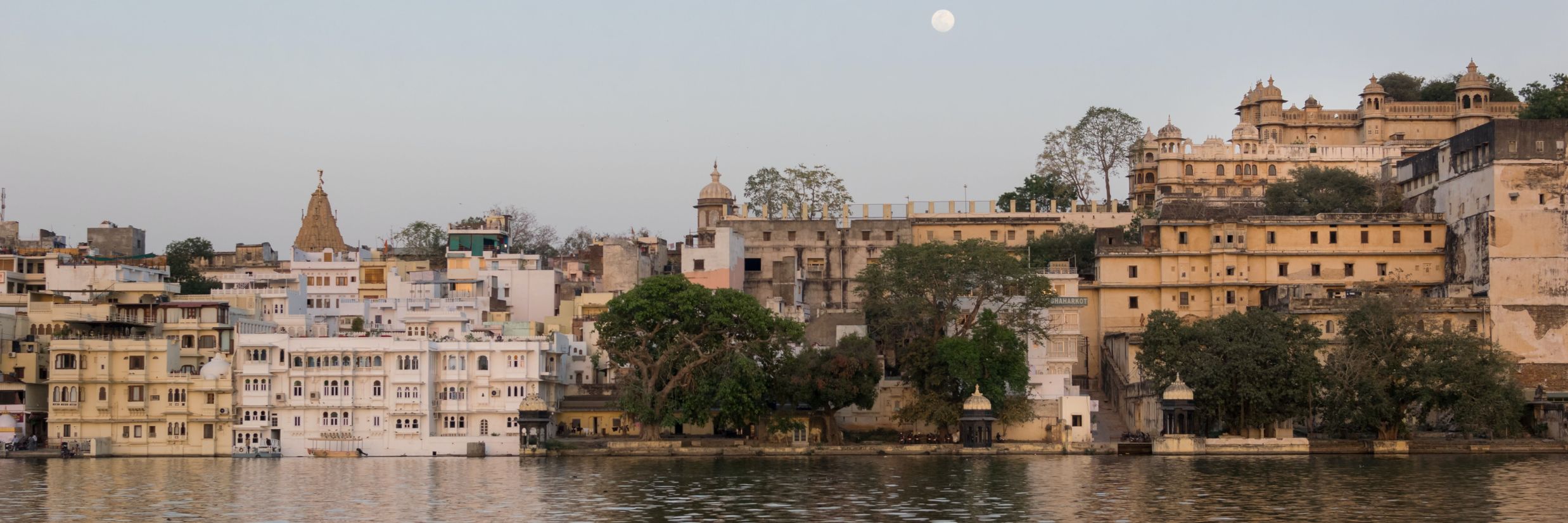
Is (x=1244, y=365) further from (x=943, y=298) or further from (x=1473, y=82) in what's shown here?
(x=1473, y=82)

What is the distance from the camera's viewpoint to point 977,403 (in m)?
67.4

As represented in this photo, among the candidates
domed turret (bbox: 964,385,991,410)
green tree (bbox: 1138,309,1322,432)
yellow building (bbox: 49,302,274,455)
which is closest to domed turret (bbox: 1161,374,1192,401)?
green tree (bbox: 1138,309,1322,432)

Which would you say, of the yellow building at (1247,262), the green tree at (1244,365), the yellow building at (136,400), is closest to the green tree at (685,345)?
the green tree at (1244,365)

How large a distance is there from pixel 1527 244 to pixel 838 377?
2954 cm

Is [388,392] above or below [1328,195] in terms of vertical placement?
below

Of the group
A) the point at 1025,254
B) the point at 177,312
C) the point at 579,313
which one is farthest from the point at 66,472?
the point at 1025,254

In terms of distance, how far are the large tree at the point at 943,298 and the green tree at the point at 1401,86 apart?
47.5m

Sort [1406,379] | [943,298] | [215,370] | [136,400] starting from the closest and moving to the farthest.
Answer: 1. [1406,379]
2. [215,370]
3. [136,400]
4. [943,298]

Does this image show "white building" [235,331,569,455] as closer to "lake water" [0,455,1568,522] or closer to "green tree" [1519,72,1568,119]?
"lake water" [0,455,1568,522]

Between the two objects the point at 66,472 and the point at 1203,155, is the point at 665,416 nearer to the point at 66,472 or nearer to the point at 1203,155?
the point at 66,472

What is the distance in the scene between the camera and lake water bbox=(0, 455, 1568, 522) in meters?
44.1

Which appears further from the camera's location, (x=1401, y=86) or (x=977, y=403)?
(x=1401, y=86)

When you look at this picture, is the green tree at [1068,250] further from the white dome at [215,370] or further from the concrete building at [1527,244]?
the white dome at [215,370]

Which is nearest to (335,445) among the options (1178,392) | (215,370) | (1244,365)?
(215,370)
